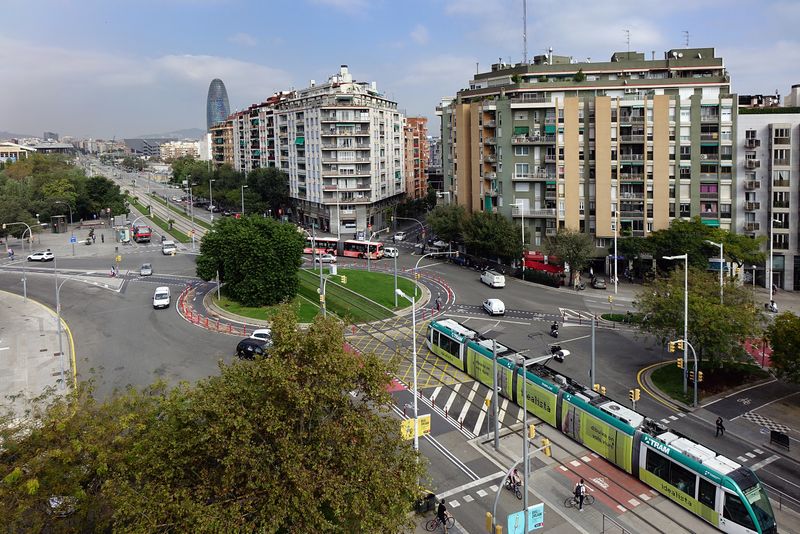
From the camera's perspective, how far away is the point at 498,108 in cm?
7000

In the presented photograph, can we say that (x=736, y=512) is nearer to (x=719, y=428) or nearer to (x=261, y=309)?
(x=719, y=428)

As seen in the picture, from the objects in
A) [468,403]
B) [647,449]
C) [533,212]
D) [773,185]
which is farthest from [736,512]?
[773,185]

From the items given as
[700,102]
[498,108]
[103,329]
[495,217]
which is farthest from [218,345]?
[700,102]

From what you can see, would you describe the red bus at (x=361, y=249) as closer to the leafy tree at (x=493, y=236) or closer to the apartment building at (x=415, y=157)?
the leafy tree at (x=493, y=236)

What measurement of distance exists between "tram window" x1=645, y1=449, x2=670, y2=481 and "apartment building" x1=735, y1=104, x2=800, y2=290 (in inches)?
1740

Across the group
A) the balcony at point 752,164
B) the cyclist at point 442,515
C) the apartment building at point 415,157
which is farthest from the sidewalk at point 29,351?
the apartment building at point 415,157

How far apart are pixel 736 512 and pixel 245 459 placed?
1706 centimetres

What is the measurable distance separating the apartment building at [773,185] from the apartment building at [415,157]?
71.2 meters

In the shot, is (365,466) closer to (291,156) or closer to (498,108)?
(498,108)

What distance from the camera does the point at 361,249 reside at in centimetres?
7950

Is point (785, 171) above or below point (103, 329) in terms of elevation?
above

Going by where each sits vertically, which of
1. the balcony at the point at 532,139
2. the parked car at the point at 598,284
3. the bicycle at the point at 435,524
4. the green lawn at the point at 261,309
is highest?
the balcony at the point at 532,139

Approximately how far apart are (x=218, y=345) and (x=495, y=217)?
118 feet

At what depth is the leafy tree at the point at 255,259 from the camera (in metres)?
52.1
